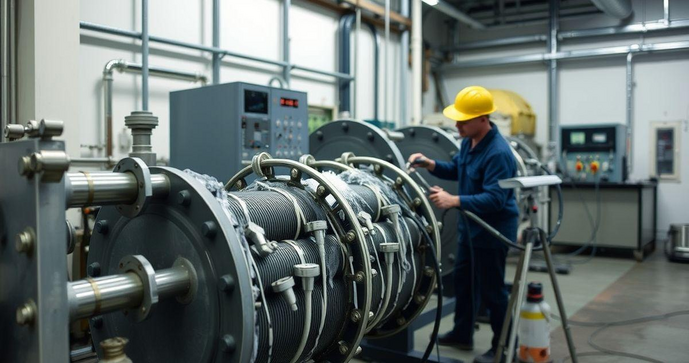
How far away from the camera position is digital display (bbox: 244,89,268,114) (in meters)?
2.77

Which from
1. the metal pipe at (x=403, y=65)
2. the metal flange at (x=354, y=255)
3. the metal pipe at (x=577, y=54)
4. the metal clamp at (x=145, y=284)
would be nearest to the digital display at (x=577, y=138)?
the metal pipe at (x=577, y=54)

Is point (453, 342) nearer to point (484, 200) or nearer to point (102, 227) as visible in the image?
point (484, 200)

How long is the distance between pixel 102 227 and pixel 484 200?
158cm

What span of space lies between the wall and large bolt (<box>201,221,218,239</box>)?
6.65 m

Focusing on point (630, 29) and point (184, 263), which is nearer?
point (184, 263)

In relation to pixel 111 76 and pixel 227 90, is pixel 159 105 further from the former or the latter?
pixel 227 90

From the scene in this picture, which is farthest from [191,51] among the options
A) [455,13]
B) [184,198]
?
[455,13]

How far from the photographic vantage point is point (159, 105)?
356 centimetres

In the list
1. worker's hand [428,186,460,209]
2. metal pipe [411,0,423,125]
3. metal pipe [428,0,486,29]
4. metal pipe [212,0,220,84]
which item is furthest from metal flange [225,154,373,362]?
metal pipe [428,0,486,29]

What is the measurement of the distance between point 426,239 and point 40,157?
4.25ft

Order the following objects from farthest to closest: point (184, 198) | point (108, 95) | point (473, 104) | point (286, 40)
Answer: point (286, 40), point (108, 95), point (473, 104), point (184, 198)

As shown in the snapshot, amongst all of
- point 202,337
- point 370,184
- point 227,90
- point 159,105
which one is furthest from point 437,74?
point 202,337

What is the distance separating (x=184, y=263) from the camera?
103 centimetres

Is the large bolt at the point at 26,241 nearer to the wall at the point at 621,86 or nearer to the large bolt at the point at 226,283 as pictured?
the large bolt at the point at 226,283
